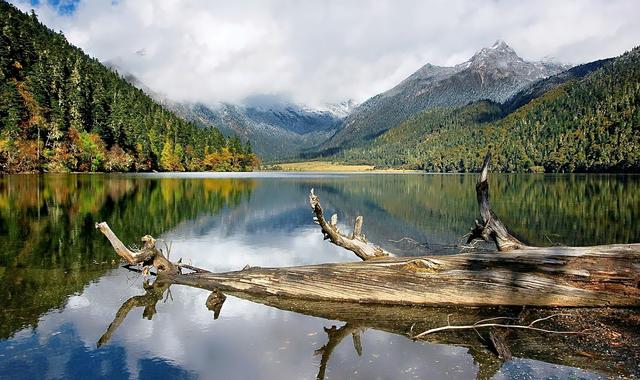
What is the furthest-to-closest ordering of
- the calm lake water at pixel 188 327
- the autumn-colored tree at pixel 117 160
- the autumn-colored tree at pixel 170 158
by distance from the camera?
the autumn-colored tree at pixel 170 158 < the autumn-colored tree at pixel 117 160 < the calm lake water at pixel 188 327

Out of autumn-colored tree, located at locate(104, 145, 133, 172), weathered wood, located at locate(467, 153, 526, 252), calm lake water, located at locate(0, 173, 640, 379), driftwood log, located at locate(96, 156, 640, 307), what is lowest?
calm lake water, located at locate(0, 173, 640, 379)

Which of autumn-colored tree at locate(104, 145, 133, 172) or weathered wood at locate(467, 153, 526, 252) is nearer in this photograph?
weathered wood at locate(467, 153, 526, 252)

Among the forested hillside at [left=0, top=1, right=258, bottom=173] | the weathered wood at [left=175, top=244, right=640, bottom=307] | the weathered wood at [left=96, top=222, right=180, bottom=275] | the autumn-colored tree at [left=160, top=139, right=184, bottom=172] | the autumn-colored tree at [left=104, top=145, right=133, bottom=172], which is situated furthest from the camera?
the autumn-colored tree at [left=160, top=139, right=184, bottom=172]

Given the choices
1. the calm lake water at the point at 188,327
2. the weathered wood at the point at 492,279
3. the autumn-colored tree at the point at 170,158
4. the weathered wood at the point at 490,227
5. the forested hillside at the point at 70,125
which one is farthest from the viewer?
the autumn-colored tree at the point at 170,158

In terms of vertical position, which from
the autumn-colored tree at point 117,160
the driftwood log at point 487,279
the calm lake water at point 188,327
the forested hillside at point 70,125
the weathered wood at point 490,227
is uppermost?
the forested hillside at point 70,125

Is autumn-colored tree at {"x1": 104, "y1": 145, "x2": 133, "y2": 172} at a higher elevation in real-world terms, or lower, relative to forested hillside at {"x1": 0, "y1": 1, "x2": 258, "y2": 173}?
lower

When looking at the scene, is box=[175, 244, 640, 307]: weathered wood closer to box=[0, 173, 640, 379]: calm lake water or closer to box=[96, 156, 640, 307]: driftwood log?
box=[96, 156, 640, 307]: driftwood log

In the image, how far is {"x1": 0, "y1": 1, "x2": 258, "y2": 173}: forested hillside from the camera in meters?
106

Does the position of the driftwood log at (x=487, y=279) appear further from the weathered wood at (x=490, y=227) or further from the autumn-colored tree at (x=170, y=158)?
the autumn-colored tree at (x=170, y=158)

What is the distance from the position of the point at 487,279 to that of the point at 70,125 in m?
133

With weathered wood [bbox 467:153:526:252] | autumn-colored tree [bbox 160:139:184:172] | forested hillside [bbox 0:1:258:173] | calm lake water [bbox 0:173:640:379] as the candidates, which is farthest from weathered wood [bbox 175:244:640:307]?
autumn-colored tree [bbox 160:139:184:172]

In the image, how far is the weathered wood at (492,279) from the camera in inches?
468

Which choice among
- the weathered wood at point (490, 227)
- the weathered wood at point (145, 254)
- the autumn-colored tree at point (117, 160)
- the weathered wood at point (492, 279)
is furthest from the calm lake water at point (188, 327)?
the autumn-colored tree at point (117, 160)

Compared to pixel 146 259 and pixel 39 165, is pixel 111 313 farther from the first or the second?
pixel 39 165
